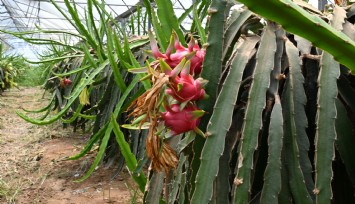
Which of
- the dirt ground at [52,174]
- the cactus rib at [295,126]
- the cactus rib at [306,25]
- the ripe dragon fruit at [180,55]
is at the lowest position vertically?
the dirt ground at [52,174]

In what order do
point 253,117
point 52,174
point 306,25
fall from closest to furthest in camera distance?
1. point 306,25
2. point 253,117
3. point 52,174

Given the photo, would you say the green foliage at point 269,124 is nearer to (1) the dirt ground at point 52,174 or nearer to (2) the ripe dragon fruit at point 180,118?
(2) the ripe dragon fruit at point 180,118

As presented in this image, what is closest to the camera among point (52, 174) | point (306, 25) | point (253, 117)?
point (306, 25)

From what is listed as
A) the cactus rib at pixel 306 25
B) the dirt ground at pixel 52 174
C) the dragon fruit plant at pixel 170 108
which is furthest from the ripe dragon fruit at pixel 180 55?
the dirt ground at pixel 52 174

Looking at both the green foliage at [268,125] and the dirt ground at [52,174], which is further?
the dirt ground at [52,174]

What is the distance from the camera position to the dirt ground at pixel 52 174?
1391 millimetres

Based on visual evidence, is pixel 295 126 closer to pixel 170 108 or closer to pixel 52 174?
pixel 170 108

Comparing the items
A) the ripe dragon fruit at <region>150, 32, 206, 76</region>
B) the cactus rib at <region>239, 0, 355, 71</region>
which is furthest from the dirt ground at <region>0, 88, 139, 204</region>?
the cactus rib at <region>239, 0, 355, 71</region>

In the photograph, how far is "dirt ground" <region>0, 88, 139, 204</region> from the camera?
1391 millimetres

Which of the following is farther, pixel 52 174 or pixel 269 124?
pixel 52 174

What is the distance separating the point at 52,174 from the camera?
1663mm

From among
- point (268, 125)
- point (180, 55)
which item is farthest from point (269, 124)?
point (180, 55)

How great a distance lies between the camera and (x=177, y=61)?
499 mm

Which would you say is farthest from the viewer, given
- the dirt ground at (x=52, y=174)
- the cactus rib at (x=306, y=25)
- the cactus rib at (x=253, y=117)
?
the dirt ground at (x=52, y=174)
